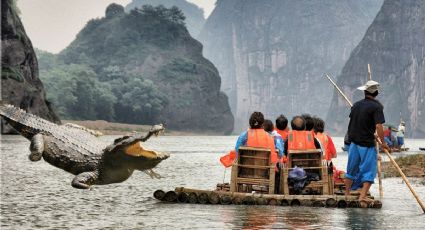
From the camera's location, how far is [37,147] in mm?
8141

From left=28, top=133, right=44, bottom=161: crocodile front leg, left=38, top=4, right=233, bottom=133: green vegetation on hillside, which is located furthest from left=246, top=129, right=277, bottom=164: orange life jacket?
left=38, top=4, right=233, bottom=133: green vegetation on hillside

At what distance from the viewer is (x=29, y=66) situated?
7994 cm

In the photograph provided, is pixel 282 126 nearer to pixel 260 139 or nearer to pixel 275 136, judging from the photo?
pixel 275 136

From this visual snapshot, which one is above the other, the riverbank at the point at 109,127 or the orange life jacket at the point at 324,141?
the riverbank at the point at 109,127

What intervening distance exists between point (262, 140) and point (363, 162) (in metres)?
2.22

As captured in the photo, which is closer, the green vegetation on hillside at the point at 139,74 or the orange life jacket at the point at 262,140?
the orange life jacket at the point at 262,140

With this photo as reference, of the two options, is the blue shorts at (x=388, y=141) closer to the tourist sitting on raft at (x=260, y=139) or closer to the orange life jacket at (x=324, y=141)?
the orange life jacket at (x=324, y=141)

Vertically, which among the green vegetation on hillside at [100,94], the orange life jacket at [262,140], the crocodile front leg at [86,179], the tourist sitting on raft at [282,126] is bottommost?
the crocodile front leg at [86,179]

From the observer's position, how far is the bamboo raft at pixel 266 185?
542 inches

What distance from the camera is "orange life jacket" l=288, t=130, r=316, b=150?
1416cm

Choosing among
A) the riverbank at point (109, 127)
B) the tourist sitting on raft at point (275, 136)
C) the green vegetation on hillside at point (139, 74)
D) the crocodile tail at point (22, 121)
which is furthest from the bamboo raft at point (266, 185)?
the green vegetation on hillside at point (139, 74)

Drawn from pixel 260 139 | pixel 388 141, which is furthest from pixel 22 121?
pixel 388 141

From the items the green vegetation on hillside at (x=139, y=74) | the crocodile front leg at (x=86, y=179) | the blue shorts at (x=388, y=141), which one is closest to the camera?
the crocodile front leg at (x=86, y=179)

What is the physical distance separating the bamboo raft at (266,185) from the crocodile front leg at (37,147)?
6.18 meters
